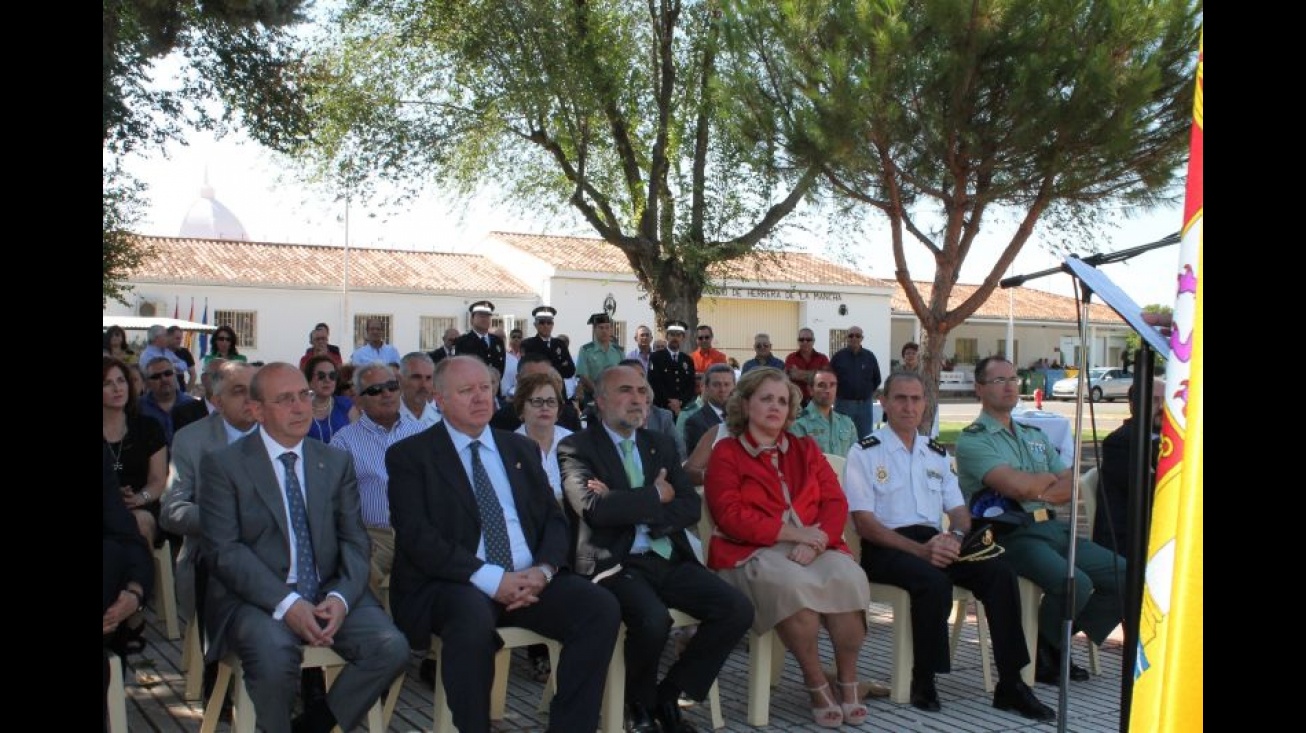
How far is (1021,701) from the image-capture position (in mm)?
4551

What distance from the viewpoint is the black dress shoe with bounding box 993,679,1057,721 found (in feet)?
14.8

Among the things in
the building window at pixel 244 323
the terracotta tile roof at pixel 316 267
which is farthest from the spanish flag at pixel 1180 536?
the building window at pixel 244 323

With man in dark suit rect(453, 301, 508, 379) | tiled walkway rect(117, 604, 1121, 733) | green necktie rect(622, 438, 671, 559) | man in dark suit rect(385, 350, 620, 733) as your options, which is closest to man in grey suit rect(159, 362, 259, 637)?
tiled walkway rect(117, 604, 1121, 733)

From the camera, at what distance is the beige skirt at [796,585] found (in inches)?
172

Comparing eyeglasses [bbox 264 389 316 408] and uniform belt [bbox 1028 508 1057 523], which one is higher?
eyeglasses [bbox 264 389 316 408]

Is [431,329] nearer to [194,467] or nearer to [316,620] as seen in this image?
[194,467]

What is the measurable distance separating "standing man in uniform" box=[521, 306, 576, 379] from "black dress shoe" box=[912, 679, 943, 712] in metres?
6.21

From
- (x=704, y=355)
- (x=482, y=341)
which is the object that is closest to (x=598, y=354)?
(x=482, y=341)

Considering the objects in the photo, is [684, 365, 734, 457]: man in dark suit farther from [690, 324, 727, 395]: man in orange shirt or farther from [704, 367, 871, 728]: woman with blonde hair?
[690, 324, 727, 395]: man in orange shirt
